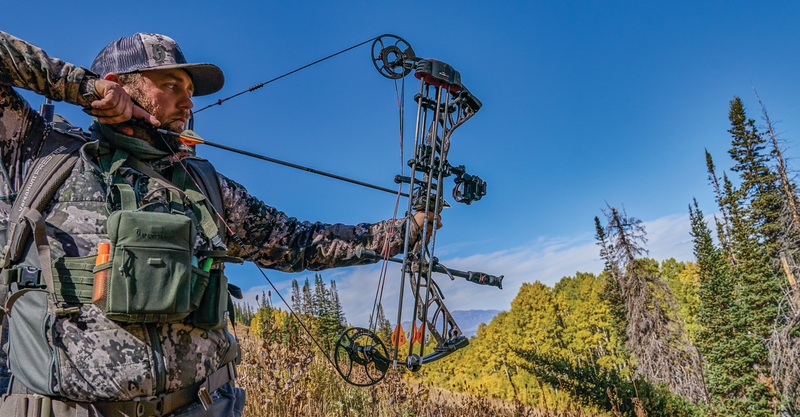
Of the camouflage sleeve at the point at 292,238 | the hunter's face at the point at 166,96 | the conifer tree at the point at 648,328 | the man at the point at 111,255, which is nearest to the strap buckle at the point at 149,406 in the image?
the man at the point at 111,255

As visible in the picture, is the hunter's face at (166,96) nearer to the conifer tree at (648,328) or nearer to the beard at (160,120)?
the beard at (160,120)

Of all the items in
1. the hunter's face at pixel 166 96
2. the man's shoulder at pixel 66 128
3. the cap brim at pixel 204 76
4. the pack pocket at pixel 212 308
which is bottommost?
the pack pocket at pixel 212 308

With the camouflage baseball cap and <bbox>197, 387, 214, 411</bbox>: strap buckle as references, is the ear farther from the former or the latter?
<bbox>197, 387, 214, 411</bbox>: strap buckle

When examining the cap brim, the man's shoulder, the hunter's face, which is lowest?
the man's shoulder

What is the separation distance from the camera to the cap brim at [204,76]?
8.48 ft

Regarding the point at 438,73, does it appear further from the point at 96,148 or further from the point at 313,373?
the point at 313,373

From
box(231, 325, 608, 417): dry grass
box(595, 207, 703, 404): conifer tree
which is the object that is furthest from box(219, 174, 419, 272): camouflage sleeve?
box(595, 207, 703, 404): conifer tree

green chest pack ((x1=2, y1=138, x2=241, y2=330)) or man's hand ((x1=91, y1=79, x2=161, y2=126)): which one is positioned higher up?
man's hand ((x1=91, y1=79, x2=161, y2=126))

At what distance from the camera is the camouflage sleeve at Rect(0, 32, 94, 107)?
1968 mm

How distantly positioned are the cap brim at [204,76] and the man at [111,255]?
33 mm

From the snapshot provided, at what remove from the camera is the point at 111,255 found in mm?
1881

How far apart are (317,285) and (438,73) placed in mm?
22149

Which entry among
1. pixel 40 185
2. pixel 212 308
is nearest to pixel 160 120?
pixel 40 185

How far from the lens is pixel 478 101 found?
3354 millimetres
